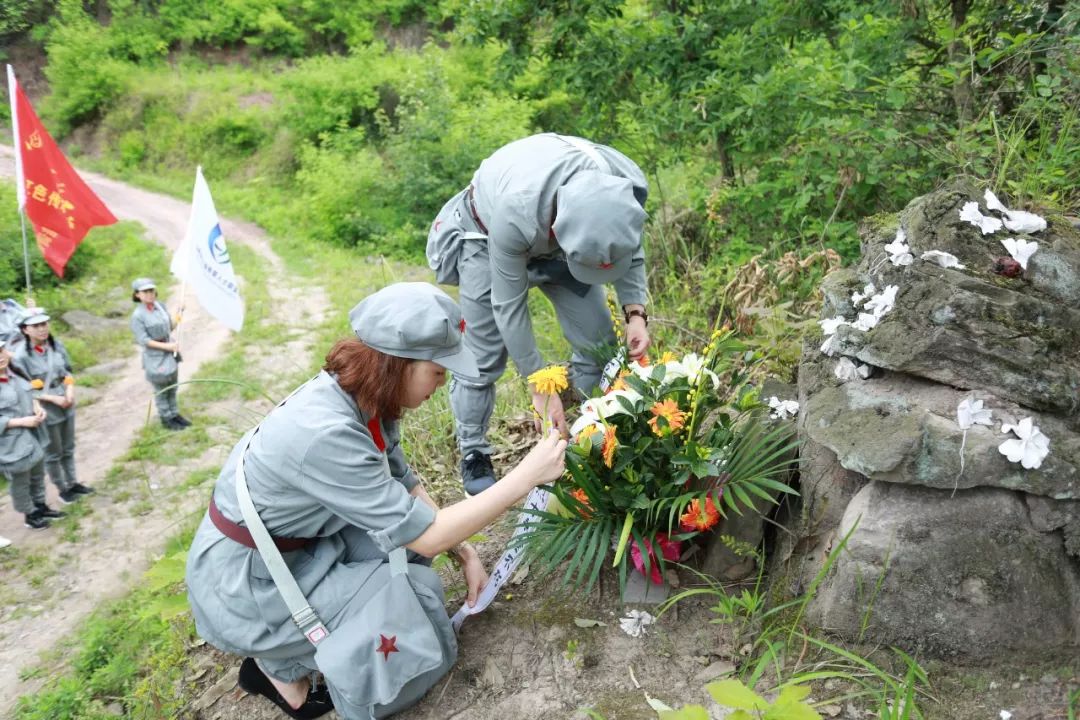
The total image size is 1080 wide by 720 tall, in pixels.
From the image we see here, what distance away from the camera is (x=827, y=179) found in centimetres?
387

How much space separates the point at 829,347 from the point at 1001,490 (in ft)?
2.07

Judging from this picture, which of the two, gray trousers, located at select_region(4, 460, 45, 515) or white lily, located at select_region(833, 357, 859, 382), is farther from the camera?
gray trousers, located at select_region(4, 460, 45, 515)

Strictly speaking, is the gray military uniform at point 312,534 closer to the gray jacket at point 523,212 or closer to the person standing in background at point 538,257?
the person standing in background at point 538,257

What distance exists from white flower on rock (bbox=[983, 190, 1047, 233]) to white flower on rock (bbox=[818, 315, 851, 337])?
530 millimetres

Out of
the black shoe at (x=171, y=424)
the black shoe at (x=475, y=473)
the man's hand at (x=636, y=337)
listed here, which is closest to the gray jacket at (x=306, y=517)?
the black shoe at (x=475, y=473)

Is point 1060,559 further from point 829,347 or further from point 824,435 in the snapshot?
point 829,347

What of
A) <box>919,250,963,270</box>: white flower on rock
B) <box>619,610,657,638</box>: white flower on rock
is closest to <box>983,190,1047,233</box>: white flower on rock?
<box>919,250,963,270</box>: white flower on rock

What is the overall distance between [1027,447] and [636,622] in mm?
1266

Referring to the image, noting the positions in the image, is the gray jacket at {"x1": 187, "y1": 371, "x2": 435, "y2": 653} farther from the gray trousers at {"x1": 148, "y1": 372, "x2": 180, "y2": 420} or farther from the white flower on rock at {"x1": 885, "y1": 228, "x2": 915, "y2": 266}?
the gray trousers at {"x1": 148, "y1": 372, "x2": 180, "y2": 420}

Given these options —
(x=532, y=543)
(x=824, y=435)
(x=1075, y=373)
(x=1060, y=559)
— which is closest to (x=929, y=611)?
(x=1060, y=559)

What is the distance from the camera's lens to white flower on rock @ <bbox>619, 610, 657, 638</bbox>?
2582 mm

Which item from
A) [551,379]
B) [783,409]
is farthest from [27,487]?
[783,409]

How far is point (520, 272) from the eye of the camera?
3061mm

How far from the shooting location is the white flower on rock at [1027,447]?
2039 millimetres
